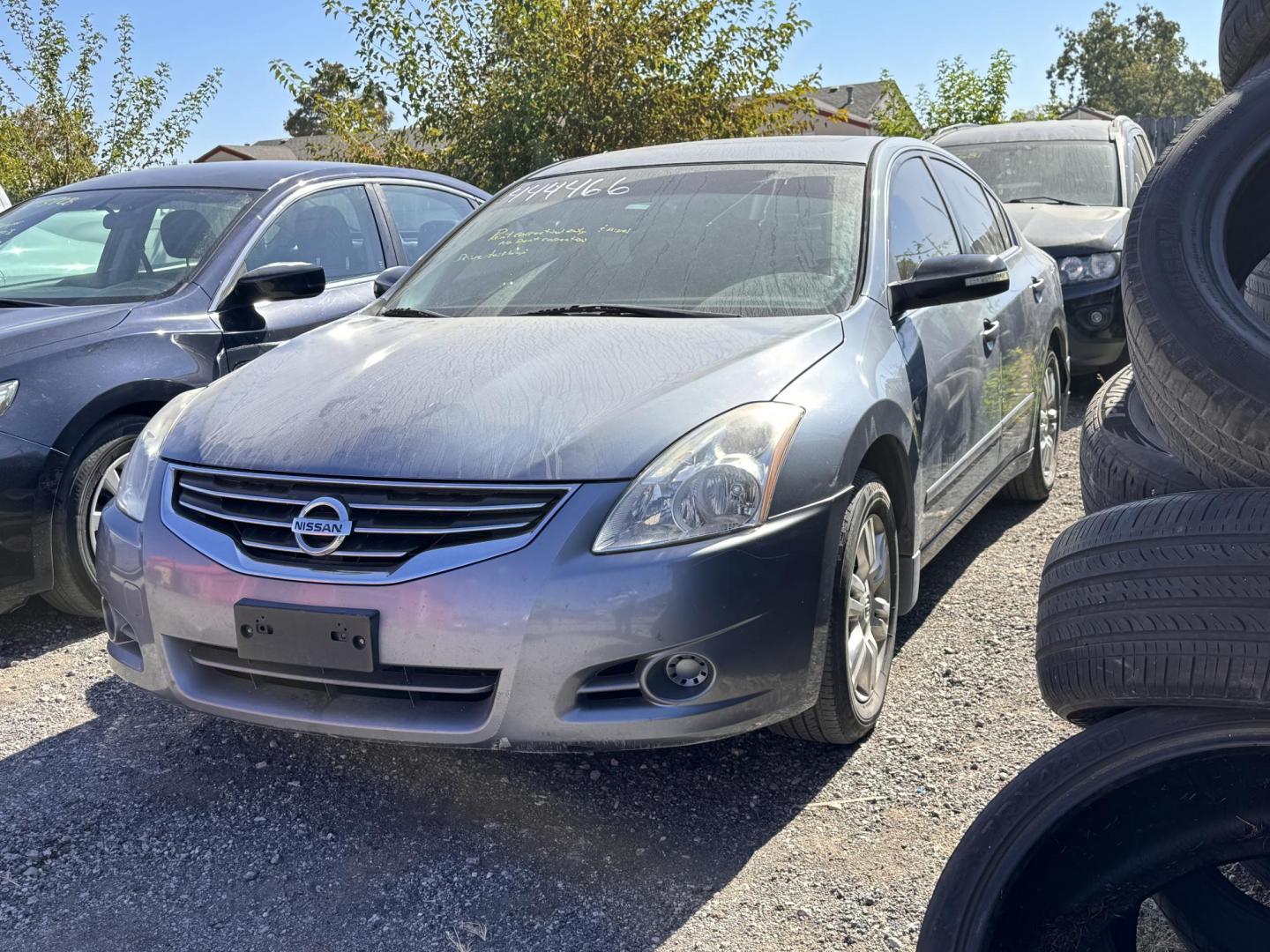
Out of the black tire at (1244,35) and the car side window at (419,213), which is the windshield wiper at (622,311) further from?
the car side window at (419,213)

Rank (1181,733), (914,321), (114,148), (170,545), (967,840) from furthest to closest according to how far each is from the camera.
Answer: (114,148), (914,321), (170,545), (967,840), (1181,733)

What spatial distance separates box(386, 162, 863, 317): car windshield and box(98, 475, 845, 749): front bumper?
0.98m

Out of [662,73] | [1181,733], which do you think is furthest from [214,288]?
[662,73]

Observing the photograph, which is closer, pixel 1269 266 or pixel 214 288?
pixel 1269 266

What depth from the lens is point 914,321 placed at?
12.5ft

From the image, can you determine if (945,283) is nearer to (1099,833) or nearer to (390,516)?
(390,516)

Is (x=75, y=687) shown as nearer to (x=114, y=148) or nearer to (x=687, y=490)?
(x=687, y=490)

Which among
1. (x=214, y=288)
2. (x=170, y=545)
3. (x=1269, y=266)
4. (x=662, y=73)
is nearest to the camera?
(x=1269, y=266)

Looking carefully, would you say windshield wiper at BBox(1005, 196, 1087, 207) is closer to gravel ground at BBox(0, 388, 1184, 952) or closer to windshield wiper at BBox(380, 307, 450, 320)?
gravel ground at BBox(0, 388, 1184, 952)

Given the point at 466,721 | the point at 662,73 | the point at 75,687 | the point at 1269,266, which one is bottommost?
the point at 75,687

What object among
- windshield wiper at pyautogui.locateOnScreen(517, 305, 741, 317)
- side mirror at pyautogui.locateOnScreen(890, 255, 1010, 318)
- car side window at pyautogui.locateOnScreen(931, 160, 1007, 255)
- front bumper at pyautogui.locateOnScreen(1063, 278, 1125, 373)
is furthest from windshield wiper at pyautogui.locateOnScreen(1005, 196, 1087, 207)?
windshield wiper at pyautogui.locateOnScreen(517, 305, 741, 317)

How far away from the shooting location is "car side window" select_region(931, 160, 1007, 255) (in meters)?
4.79

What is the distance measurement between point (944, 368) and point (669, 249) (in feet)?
3.13

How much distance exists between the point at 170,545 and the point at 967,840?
6.73 ft
